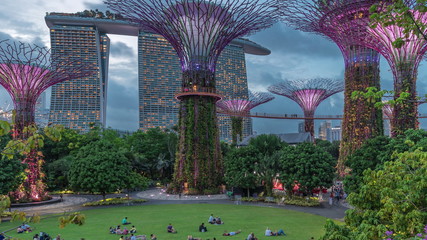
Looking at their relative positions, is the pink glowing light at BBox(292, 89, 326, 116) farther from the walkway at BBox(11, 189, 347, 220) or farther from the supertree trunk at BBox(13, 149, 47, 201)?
the supertree trunk at BBox(13, 149, 47, 201)

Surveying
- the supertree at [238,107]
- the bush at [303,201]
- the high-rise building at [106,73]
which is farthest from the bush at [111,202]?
the high-rise building at [106,73]

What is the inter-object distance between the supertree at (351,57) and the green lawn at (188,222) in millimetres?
18323

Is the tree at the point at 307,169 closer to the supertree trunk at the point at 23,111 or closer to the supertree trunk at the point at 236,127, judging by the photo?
the supertree trunk at the point at 23,111

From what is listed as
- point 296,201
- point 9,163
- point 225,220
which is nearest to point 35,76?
point 9,163

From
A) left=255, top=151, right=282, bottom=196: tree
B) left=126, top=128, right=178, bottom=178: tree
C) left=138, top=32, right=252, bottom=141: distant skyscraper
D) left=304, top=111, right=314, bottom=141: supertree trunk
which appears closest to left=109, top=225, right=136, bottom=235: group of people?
left=255, top=151, right=282, bottom=196: tree

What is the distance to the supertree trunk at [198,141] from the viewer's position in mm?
44281

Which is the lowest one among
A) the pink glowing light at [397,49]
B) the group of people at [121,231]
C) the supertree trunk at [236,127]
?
the group of people at [121,231]

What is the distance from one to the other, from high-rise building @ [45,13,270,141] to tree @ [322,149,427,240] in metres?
102

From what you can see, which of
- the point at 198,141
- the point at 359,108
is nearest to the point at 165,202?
the point at 198,141

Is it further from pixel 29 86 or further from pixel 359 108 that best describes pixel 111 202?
pixel 359 108

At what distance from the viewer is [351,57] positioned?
45156 millimetres

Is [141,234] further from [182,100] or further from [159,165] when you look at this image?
[159,165]

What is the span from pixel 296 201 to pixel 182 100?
67.0 feet

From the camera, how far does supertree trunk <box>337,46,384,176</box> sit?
42.9m
